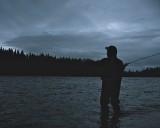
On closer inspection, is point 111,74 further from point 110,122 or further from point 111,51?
point 110,122

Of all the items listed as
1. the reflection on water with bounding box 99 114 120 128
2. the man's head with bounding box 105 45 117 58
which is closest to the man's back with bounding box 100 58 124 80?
the man's head with bounding box 105 45 117 58

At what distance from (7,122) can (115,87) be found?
4.70m

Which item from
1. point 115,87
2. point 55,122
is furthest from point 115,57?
point 55,122

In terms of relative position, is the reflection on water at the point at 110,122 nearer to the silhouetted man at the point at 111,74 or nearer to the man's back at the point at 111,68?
the silhouetted man at the point at 111,74

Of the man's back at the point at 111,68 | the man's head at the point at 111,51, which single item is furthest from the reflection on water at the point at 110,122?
the man's head at the point at 111,51

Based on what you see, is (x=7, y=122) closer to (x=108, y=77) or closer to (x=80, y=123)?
(x=80, y=123)

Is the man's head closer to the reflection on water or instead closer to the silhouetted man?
the silhouetted man

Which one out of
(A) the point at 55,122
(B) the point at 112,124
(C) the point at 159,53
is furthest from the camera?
(C) the point at 159,53

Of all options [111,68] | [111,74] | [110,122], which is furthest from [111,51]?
[110,122]

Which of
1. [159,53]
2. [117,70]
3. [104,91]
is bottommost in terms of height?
[104,91]

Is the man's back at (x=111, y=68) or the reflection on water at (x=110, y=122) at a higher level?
the man's back at (x=111, y=68)

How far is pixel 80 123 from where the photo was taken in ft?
35.4

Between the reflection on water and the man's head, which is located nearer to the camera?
the reflection on water

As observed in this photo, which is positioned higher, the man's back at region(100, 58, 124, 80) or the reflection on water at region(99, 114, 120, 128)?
the man's back at region(100, 58, 124, 80)
